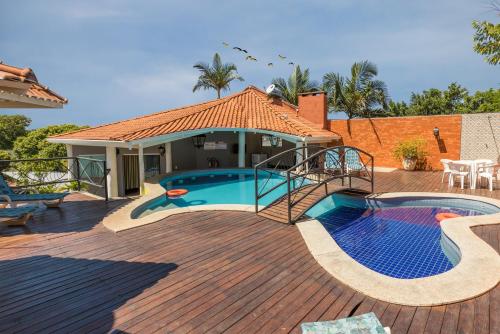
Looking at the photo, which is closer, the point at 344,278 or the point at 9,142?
the point at 344,278

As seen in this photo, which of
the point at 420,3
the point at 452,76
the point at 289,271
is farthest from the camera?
the point at 452,76

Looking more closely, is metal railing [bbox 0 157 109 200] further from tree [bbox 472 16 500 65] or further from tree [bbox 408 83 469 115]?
tree [bbox 408 83 469 115]

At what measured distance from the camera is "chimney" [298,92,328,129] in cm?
1984

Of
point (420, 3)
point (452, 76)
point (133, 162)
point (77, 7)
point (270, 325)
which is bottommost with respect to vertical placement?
point (270, 325)

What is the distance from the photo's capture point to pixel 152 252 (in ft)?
17.5

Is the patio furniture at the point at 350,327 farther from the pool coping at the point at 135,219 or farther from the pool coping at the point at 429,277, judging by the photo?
the pool coping at the point at 135,219

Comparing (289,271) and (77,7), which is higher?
(77,7)

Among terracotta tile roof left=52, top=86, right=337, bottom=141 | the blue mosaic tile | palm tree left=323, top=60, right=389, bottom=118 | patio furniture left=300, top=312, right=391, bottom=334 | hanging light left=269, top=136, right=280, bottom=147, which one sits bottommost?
the blue mosaic tile

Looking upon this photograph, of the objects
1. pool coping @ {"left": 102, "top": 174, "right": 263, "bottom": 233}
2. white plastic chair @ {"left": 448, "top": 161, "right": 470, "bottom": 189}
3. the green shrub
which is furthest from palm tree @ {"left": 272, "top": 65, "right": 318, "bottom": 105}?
pool coping @ {"left": 102, "top": 174, "right": 263, "bottom": 233}

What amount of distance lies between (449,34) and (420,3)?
8.68ft

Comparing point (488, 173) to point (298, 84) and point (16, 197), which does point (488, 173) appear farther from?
point (298, 84)

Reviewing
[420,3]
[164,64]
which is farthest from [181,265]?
[164,64]

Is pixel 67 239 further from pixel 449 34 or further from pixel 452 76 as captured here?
pixel 452 76

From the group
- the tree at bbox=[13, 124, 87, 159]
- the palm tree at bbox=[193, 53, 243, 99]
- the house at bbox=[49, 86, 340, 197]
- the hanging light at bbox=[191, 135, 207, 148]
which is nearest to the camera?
the house at bbox=[49, 86, 340, 197]
